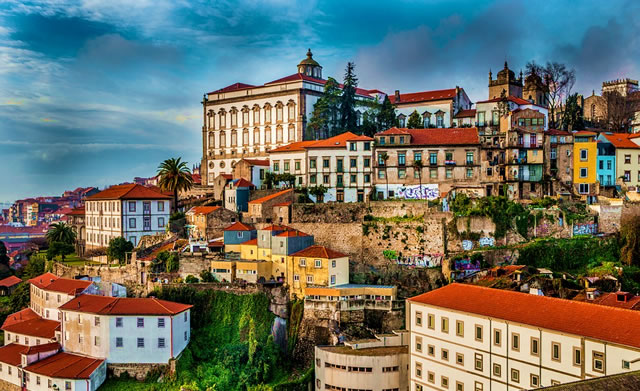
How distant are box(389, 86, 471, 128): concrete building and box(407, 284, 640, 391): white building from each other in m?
36.2

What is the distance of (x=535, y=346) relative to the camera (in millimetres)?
28188

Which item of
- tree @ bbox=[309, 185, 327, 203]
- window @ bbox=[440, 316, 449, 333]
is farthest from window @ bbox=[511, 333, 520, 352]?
tree @ bbox=[309, 185, 327, 203]

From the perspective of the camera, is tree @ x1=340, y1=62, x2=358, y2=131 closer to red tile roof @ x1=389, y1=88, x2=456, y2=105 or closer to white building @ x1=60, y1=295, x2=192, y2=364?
red tile roof @ x1=389, y1=88, x2=456, y2=105

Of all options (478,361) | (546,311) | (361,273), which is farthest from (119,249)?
(546,311)

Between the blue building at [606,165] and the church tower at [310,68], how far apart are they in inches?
1400

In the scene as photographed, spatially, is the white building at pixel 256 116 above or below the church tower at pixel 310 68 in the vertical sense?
below

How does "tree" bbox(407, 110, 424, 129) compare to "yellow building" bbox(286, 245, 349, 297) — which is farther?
"tree" bbox(407, 110, 424, 129)

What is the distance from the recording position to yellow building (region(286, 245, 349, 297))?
140ft

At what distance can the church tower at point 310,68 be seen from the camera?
77250mm

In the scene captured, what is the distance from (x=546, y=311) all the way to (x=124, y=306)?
1010 inches

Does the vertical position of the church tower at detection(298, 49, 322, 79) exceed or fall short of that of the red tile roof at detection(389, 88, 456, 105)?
it exceeds it

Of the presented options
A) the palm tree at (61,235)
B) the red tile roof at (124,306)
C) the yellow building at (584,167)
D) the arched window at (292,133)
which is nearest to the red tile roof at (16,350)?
the red tile roof at (124,306)

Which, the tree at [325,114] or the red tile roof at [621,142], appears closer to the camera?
the red tile roof at [621,142]

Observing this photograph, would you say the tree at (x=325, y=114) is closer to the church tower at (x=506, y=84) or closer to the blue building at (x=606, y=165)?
the church tower at (x=506, y=84)
